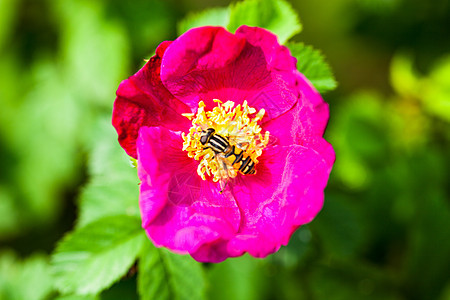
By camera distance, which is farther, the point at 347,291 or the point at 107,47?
the point at 107,47

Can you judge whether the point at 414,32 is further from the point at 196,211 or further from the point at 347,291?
the point at 196,211

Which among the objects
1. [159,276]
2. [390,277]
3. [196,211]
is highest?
[196,211]

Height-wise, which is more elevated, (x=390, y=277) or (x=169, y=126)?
(x=169, y=126)

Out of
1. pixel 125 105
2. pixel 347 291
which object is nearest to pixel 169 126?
pixel 125 105

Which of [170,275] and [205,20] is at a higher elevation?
[205,20]

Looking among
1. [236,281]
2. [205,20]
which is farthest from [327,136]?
[205,20]

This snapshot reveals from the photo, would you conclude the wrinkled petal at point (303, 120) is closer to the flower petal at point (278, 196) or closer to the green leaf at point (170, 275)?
the flower petal at point (278, 196)

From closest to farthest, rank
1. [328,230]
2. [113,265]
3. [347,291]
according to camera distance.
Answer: [113,265] → [328,230] → [347,291]

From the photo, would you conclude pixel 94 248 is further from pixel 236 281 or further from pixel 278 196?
pixel 236 281
